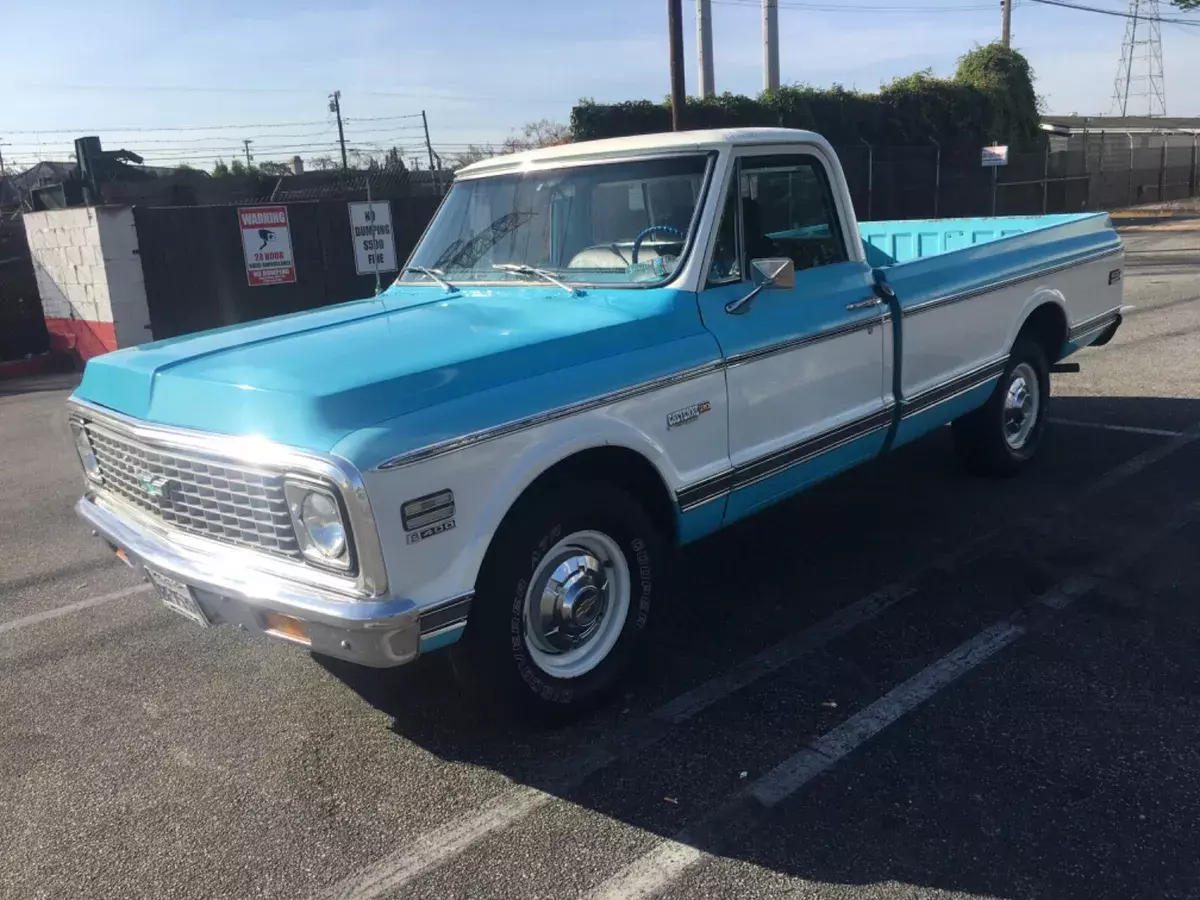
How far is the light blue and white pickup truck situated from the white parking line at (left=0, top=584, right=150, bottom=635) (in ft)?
3.88

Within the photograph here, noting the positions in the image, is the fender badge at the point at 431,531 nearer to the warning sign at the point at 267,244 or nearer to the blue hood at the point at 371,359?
the blue hood at the point at 371,359

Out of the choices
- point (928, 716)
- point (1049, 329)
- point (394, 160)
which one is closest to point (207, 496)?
point (928, 716)

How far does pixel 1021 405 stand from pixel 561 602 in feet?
12.8

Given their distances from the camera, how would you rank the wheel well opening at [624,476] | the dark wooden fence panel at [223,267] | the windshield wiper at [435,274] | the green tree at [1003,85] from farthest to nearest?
1. the green tree at [1003,85]
2. the dark wooden fence panel at [223,267]
3. the windshield wiper at [435,274]
4. the wheel well opening at [624,476]

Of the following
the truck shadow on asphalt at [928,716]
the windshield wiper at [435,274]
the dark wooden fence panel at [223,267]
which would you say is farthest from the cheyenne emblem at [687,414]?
the dark wooden fence panel at [223,267]

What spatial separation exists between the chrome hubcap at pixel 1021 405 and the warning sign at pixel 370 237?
9359 millimetres

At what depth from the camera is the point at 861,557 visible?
5.13 m

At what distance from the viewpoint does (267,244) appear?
45.2ft

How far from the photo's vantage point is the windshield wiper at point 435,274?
15.0 feet

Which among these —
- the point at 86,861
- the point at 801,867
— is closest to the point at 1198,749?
the point at 801,867

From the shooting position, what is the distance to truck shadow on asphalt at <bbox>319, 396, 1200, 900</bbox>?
9.45 ft

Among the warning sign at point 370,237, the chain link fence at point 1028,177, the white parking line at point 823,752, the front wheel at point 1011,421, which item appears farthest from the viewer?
the chain link fence at point 1028,177

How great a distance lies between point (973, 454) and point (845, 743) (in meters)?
3.21

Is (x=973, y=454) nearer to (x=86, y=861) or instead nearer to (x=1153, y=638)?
(x=1153, y=638)
